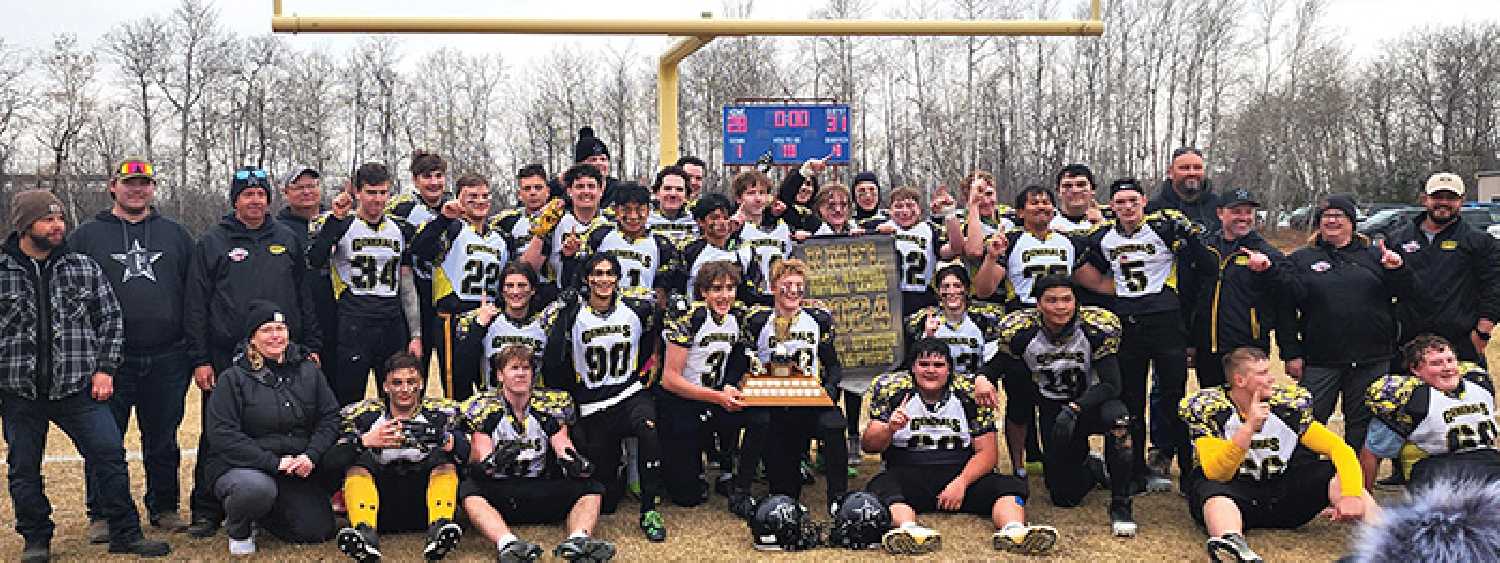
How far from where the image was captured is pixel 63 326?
5723 mm

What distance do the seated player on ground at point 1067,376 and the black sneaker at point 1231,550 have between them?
81 cm

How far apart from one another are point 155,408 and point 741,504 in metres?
3.32

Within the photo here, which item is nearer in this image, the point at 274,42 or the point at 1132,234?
the point at 1132,234

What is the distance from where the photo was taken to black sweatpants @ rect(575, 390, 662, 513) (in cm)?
650

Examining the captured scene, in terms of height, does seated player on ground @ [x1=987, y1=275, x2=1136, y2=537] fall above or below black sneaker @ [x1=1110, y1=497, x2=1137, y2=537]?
above

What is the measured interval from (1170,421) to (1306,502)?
4.83 feet

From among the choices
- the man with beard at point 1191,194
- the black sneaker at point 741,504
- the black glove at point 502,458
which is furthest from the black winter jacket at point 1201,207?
the black glove at point 502,458

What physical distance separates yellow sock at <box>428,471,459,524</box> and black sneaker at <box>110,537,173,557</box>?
1358 mm

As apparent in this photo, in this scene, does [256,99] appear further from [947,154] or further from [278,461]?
[278,461]

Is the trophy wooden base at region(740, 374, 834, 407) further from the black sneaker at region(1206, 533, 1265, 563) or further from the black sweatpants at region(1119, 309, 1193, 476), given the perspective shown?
the black sneaker at region(1206, 533, 1265, 563)

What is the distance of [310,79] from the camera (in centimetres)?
4475

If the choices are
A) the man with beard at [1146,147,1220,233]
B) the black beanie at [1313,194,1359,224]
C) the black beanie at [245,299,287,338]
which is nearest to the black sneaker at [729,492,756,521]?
the black beanie at [245,299,287,338]

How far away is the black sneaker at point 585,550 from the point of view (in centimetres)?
561

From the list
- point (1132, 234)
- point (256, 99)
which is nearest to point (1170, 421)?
point (1132, 234)
